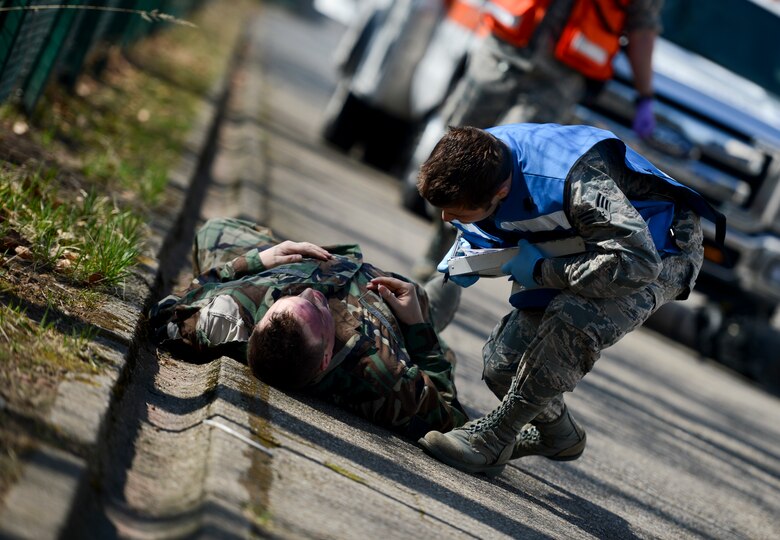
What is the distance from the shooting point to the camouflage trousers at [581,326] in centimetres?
383

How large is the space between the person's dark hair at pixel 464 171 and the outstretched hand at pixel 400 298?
2.20ft

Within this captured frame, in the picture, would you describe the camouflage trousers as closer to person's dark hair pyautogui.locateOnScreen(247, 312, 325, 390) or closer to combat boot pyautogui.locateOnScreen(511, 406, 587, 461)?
combat boot pyautogui.locateOnScreen(511, 406, 587, 461)

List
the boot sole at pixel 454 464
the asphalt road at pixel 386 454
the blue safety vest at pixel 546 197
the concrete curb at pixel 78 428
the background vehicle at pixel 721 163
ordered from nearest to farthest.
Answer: the concrete curb at pixel 78 428
the asphalt road at pixel 386 454
the blue safety vest at pixel 546 197
the boot sole at pixel 454 464
the background vehicle at pixel 721 163

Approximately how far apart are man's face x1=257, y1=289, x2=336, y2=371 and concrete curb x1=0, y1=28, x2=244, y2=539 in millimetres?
470

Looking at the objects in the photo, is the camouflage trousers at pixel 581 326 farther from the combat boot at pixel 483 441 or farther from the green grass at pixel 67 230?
the green grass at pixel 67 230

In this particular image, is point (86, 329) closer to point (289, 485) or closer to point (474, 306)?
point (289, 485)

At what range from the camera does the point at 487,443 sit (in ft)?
13.1

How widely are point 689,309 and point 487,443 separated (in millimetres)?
6323

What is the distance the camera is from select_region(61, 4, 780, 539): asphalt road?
2.94 meters

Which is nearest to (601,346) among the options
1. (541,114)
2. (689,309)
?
(541,114)

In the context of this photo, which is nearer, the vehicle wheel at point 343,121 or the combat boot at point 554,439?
the combat boot at point 554,439

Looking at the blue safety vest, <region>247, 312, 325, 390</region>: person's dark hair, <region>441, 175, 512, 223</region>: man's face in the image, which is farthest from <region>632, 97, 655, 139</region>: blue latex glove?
<region>247, 312, 325, 390</region>: person's dark hair

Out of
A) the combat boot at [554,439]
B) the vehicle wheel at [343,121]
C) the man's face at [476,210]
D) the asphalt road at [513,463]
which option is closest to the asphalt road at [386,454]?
the asphalt road at [513,463]

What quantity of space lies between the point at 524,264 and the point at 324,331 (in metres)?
0.66
